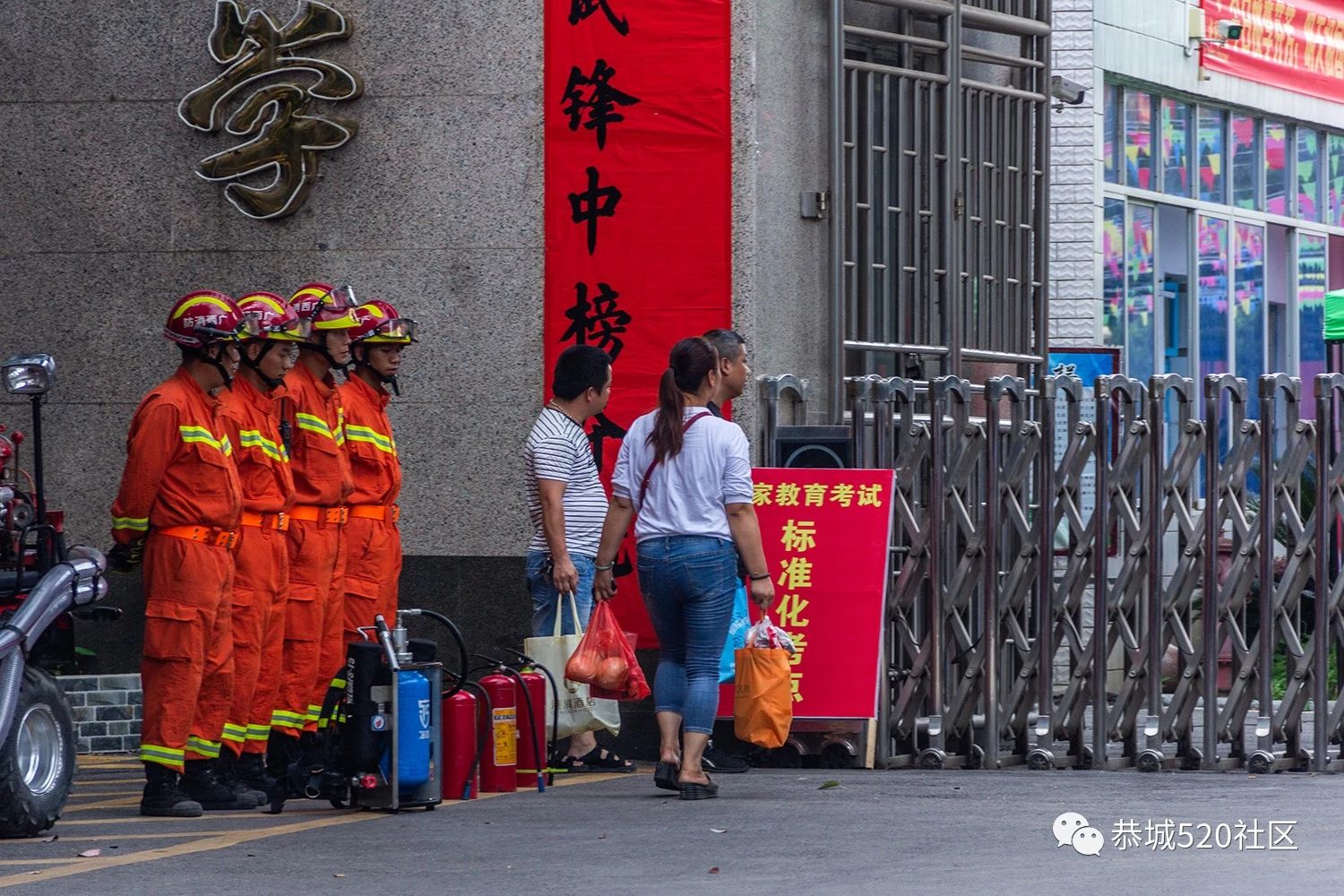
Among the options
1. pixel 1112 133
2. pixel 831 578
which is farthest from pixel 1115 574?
pixel 1112 133

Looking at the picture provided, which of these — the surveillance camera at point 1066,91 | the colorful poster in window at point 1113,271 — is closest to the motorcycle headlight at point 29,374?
the surveillance camera at point 1066,91

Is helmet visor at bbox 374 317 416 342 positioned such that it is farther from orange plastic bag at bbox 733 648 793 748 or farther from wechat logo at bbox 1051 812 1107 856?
wechat logo at bbox 1051 812 1107 856

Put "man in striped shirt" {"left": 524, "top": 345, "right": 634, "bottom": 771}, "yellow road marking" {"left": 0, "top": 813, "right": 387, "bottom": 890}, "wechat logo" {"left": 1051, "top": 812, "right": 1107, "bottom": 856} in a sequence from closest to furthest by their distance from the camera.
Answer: "yellow road marking" {"left": 0, "top": 813, "right": 387, "bottom": 890} → "wechat logo" {"left": 1051, "top": 812, "right": 1107, "bottom": 856} → "man in striped shirt" {"left": 524, "top": 345, "right": 634, "bottom": 771}

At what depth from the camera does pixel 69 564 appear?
29.5 feet

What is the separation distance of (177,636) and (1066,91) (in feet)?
34.8

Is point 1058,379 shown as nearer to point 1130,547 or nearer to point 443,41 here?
point 1130,547

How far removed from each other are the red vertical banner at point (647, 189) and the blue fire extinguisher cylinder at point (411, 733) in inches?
99.7

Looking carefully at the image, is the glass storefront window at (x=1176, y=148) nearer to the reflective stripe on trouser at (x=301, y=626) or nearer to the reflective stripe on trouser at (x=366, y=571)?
the reflective stripe on trouser at (x=366, y=571)

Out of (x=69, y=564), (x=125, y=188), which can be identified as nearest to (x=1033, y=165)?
(x=125, y=188)

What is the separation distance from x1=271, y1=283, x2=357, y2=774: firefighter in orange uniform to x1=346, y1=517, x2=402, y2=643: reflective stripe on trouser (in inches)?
4.1

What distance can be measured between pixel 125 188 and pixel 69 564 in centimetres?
409

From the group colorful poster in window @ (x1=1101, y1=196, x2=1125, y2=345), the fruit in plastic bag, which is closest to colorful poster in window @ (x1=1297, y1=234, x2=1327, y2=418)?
colorful poster in window @ (x1=1101, y1=196, x2=1125, y2=345)

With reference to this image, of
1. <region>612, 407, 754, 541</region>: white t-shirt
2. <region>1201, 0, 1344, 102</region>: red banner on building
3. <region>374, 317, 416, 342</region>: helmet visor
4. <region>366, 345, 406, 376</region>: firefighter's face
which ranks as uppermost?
<region>1201, 0, 1344, 102</region>: red banner on building

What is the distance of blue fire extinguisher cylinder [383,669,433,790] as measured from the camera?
31.1ft
